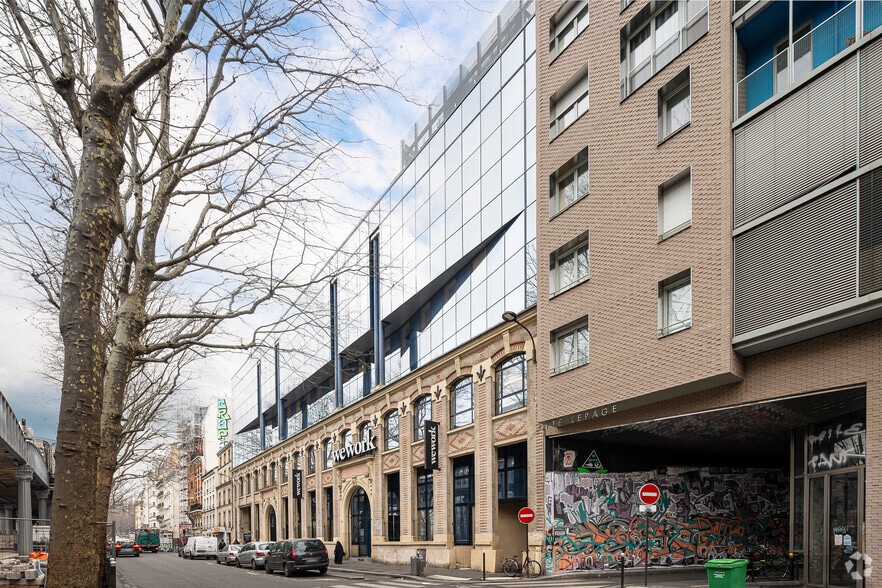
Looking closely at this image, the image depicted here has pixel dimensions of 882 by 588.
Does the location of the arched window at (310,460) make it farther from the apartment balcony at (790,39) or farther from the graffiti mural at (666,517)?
the apartment balcony at (790,39)

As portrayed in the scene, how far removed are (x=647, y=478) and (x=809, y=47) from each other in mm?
14297

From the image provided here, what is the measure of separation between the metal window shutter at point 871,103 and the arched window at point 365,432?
A: 29089 millimetres

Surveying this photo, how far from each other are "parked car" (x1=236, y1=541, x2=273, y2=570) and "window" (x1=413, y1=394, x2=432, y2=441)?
1029 cm

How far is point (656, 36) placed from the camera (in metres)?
19.5

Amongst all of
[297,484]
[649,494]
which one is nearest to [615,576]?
[649,494]

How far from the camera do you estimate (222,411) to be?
95.4 meters

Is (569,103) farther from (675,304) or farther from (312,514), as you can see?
(312,514)

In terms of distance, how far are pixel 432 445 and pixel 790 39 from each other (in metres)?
20.0

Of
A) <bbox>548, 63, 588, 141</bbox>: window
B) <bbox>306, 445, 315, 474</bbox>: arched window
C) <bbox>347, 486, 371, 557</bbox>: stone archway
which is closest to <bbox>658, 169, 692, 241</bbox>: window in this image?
<bbox>548, 63, 588, 141</bbox>: window

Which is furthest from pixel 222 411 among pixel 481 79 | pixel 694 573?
pixel 694 573

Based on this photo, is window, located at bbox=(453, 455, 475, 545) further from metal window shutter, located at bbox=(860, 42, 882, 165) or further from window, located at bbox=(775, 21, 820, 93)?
metal window shutter, located at bbox=(860, 42, 882, 165)

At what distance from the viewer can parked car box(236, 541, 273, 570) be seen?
38.3 meters

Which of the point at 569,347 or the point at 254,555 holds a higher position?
the point at 569,347

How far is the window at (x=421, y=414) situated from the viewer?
32688 millimetres
